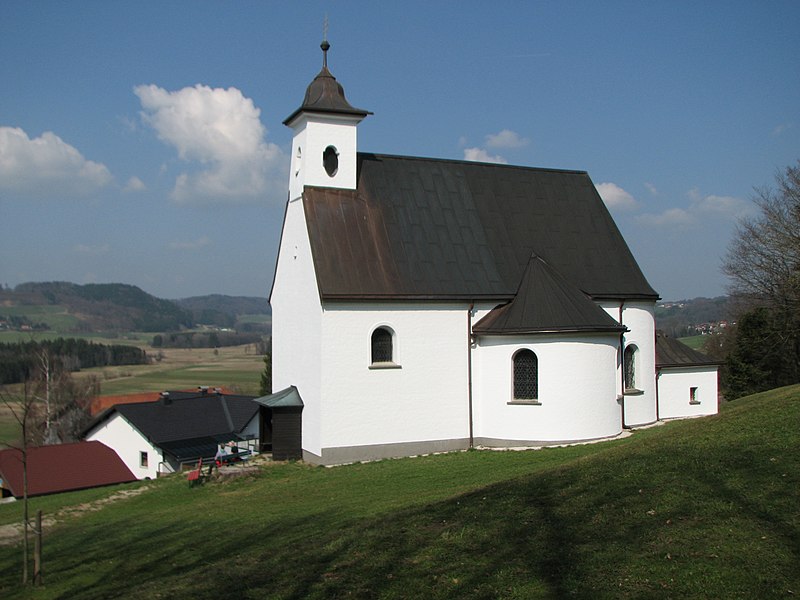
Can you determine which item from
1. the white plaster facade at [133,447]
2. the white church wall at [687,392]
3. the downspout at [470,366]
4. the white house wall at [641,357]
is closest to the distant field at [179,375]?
the white plaster facade at [133,447]

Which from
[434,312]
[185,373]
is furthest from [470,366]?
[185,373]

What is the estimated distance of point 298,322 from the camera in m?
25.0

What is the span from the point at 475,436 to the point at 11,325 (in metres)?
137

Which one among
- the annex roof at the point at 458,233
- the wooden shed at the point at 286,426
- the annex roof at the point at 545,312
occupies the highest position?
the annex roof at the point at 458,233

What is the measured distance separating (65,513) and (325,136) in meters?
13.5

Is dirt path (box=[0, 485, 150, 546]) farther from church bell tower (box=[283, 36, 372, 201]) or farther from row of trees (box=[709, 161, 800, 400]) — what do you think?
row of trees (box=[709, 161, 800, 400])

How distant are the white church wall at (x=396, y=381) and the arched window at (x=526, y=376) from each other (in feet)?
5.24

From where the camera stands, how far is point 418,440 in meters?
23.6

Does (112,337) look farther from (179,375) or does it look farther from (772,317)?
(772,317)

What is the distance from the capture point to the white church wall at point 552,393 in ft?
76.2

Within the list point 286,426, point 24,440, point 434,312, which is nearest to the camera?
point 24,440

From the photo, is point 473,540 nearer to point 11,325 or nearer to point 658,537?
point 658,537

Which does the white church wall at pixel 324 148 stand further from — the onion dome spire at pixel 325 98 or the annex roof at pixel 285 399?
the annex roof at pixel 285 399

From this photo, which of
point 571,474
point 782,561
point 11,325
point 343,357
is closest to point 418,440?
point 343,357
